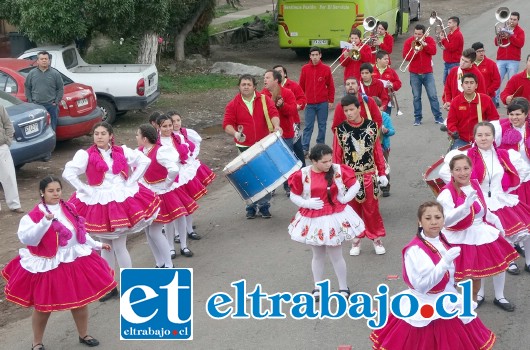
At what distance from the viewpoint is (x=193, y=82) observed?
21984 mm

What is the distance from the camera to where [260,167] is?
10.8 metres

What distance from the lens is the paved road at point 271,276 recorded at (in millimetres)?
8203

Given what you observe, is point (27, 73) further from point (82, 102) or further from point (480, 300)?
point (480, 300)

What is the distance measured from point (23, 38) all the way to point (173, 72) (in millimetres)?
3724

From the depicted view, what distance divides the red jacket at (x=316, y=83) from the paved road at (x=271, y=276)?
1473mm

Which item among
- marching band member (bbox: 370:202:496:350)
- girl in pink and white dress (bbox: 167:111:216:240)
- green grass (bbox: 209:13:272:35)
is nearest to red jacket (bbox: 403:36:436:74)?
girl in pink and white dress (bbox: 167:111:216:240)

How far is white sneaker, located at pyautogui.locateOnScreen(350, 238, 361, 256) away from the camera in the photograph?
10203mm

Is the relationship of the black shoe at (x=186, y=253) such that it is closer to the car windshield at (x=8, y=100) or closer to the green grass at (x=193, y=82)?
the car windshield at (x=8, y=100)

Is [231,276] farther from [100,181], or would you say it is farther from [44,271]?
[44,271]

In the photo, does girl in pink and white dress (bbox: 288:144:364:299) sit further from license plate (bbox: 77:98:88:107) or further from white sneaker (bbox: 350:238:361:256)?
license plate (bbox: 77:98:88:107)

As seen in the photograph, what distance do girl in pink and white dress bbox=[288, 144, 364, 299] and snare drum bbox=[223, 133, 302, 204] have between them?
1.93 m

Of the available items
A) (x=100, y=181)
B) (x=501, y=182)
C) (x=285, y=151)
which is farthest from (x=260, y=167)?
(x=501, y=182)

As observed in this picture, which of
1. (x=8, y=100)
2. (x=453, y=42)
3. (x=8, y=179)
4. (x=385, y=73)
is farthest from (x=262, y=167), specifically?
(x=453, y=42)

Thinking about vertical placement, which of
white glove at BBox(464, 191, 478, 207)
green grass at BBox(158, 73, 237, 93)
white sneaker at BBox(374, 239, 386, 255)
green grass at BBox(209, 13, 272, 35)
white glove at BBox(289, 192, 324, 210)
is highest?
white glove at BBox(464, 191, 478, 207)
